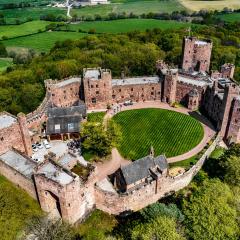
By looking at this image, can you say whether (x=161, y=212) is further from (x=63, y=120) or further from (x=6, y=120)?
(x=6, y=120)

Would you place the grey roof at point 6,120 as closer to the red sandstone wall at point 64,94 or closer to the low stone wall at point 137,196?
the red sandstone wall at point 64,94

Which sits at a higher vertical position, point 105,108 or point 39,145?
point 105,108

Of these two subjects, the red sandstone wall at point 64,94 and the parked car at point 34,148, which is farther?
the red sandstone wall at point 64,94

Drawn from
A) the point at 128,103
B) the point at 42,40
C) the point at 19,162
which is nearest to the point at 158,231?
the point at 19,162

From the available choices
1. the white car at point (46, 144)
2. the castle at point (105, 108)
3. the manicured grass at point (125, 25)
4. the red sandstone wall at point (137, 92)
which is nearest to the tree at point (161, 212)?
the castle at point (105, 108)

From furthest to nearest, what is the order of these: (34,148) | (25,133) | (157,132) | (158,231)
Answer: (157,132) → (34,148) → (25,133) → (158,231)

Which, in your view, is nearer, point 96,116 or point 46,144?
point 46,144
